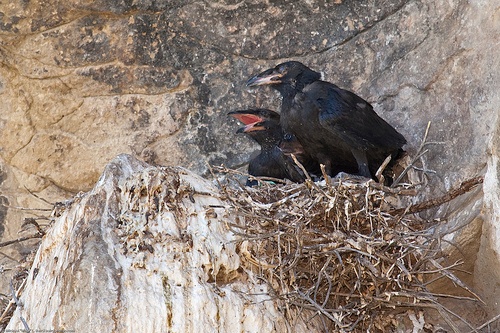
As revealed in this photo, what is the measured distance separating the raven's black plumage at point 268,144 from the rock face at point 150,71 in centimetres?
17

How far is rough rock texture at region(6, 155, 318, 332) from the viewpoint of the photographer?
4188 millimetres

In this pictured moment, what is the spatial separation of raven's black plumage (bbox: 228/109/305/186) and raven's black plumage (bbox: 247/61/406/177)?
0.74 ft

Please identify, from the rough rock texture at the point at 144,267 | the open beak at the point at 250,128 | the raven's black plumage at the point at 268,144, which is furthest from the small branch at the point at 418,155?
the open beak at the point at 250,128

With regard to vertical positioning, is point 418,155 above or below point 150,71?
below

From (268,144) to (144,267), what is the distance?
83.7 inches

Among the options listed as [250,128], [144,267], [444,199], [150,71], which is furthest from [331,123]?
[144,267]

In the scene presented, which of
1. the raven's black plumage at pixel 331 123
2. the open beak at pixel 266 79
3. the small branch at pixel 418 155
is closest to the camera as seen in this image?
the small branch at pixel 418 155

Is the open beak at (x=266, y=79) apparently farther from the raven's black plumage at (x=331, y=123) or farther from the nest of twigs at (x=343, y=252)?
the nest of twigs at (x=343, y=252)

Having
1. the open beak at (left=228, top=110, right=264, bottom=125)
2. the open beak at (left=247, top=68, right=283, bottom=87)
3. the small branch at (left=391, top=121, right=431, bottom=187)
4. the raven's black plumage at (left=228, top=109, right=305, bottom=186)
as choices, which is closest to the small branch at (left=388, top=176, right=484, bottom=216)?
the small branch at (left=391, top=121, right=431, bottom=187)

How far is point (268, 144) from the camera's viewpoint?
6328 millimetres

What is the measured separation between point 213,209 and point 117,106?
5.70 ft

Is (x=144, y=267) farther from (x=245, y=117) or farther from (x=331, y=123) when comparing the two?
(x=245, y=117)

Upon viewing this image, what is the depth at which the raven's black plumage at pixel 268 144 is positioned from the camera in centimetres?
620

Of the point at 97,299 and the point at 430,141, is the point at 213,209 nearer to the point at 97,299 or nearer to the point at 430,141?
the point at 97,299
